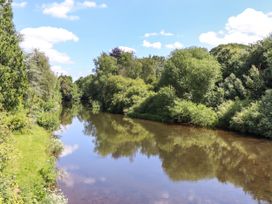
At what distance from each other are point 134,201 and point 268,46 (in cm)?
3509

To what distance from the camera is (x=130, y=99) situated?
6856 cm

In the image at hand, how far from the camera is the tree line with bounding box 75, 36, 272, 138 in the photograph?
40094 mm

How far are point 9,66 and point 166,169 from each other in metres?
13.8

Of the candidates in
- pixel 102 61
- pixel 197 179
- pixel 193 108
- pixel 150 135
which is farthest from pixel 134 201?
pixel 102 61

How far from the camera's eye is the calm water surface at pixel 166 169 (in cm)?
1845

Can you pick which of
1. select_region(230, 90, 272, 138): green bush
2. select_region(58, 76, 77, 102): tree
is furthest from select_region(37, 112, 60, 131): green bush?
select_region(58, 76, 77, 102): tree

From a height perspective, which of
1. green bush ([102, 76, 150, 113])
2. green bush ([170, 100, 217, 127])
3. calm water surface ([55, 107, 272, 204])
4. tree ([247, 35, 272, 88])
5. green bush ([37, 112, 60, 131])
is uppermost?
tree ([247, 35, 272, 88])

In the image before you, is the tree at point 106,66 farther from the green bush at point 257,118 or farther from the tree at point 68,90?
the green bush at point 257,118

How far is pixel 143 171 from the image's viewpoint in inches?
960

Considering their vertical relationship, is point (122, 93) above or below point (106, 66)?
below

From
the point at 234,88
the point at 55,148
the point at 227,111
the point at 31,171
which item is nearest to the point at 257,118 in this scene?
the point at 227,111

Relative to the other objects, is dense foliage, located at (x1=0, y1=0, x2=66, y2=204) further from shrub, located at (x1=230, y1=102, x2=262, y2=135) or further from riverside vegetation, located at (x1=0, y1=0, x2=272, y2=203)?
shrub, located at (x1=230, y1=102, x2=262, y2=135)

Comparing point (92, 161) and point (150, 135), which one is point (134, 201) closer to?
point (92, 161)

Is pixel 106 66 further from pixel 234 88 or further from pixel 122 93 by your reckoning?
pixel 234 88
